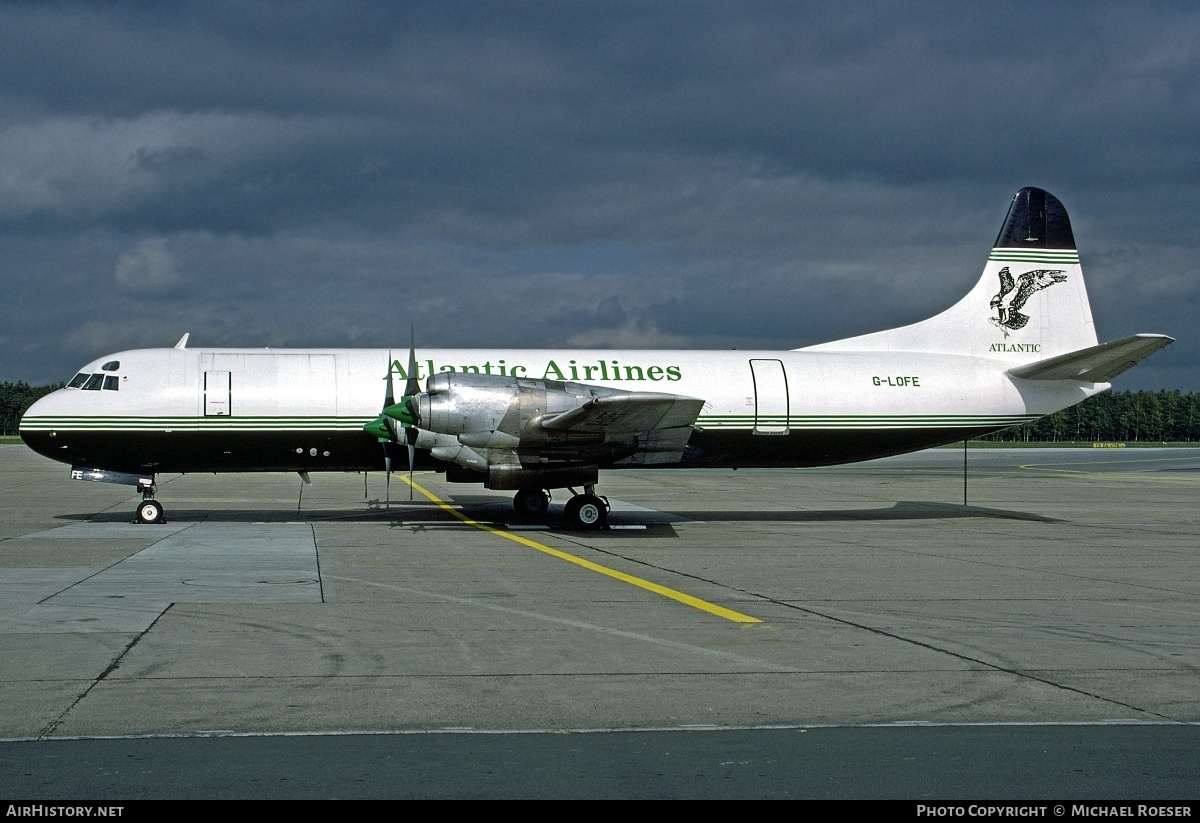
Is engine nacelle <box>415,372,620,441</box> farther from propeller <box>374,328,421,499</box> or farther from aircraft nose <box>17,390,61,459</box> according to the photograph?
aircraft nose <box>17,390,61,459</box>

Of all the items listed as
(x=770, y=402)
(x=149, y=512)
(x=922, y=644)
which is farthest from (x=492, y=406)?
(x=922, y=644)

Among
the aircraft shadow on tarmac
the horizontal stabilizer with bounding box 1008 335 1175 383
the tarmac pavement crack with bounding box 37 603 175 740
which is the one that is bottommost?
the aircraft shadow on tarmac

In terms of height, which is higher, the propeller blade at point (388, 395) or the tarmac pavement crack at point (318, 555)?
the propeller blade at point (388, 395)

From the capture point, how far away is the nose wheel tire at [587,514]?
2284 centimetres

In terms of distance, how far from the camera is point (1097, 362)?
81.9ft

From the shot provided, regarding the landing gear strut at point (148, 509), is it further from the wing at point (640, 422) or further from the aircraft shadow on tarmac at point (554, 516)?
the wing at point (640, 422)

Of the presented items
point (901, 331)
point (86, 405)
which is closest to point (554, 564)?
point (86, 405)

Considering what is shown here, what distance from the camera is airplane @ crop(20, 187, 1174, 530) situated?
22000 mm

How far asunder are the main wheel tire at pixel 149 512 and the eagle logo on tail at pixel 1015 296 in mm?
20355

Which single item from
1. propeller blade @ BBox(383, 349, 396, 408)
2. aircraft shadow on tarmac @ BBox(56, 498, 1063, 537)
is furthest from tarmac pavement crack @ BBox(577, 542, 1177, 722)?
propeller blade @ BBox(383, 349, 396, 408)

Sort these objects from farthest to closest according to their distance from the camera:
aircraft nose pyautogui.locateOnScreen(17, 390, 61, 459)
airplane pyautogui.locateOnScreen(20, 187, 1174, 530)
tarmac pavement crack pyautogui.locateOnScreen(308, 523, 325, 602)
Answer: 1. aircraft nose pyautogui.locateOnScreen(17, 390, 61, 459)
2. airplane pyautogui.locateOnScreen(20, 187, 1174, 530)
3. tarmac pavement crack pyautogui.locateOnScreen(308, 523, 325, 602)

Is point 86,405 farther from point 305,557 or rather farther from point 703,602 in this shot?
point 703,602

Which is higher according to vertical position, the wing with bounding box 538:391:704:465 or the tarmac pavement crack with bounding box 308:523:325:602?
the wing with bounding box 538:391:704:465

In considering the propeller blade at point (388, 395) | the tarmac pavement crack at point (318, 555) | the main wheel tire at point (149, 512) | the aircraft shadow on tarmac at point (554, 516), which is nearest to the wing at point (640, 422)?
the aircraft shadow on tarmac at point (554, 516)
